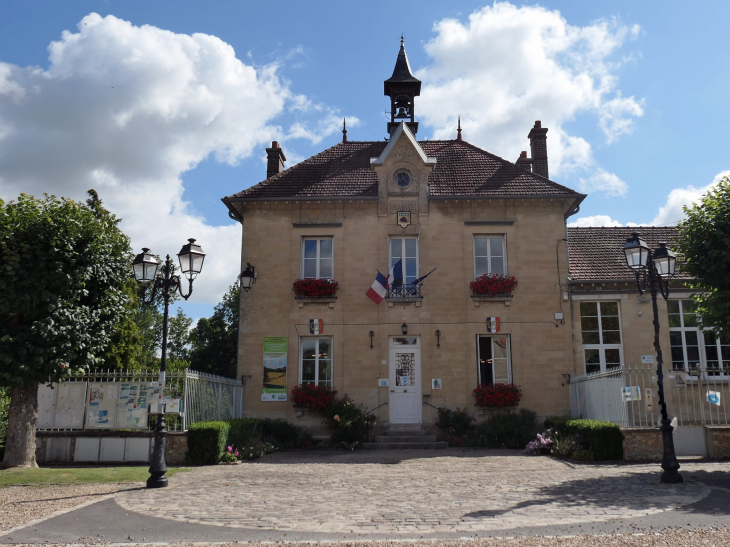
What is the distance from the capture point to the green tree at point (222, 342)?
119 feet

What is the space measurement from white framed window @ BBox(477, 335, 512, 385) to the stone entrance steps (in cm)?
222

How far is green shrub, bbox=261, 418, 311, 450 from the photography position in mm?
15172

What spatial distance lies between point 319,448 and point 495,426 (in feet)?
15.1

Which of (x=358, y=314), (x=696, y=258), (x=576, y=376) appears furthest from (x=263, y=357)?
(x=696, y=258)

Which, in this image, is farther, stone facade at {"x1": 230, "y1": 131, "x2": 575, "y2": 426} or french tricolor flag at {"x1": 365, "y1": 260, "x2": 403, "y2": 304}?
stone facade at {"x1": 230, "y1": 131, "x2": 575, "y2": 426}

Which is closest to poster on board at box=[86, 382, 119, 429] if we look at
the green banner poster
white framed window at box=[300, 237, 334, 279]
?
the green banner poster

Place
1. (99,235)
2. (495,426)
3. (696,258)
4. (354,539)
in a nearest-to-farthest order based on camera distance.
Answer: (354,539) → (696,258) → (99,235) → (495,426)

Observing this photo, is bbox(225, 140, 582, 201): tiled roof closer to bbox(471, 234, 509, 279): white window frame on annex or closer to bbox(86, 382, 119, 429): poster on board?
bbox(471, 234, 509, 279): white window frame on annex

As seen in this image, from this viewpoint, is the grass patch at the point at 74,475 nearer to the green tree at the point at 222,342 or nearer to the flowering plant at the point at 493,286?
the flowering plant at the point at 493,286

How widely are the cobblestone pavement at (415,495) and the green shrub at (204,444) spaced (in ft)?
2.00

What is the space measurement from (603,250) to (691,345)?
12.0 feet

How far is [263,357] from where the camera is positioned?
16359 millimetres

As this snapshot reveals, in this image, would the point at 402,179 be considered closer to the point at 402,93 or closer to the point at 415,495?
the point at 402,93

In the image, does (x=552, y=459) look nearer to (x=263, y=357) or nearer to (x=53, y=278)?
(x=263, y=357)
